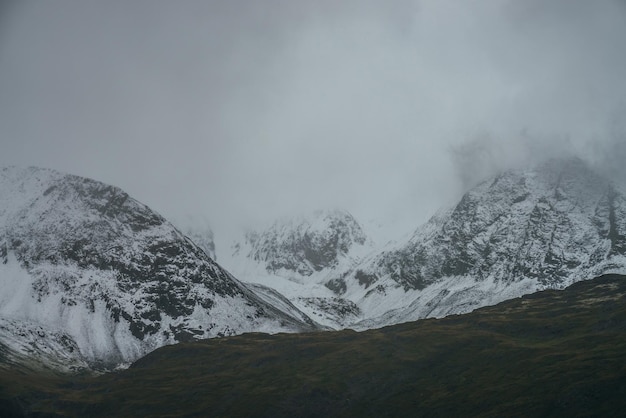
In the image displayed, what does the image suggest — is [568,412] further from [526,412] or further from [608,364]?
[608,364]

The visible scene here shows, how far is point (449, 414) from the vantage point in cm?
19475

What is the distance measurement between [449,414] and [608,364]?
46.6m

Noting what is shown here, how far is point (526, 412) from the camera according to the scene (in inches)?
7106

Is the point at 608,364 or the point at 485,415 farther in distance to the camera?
the point at 608,364

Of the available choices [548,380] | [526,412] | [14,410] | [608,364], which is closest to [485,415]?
[526,412]

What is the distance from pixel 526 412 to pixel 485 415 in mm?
10368

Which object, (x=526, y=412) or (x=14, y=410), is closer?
(x=526, y=412)

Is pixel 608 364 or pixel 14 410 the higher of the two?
pixel 14 410

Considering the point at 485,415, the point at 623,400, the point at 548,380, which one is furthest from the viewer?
the point at 548,380

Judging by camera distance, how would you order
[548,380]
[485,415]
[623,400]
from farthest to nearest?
[548,380] < [485,415] < [623,400]

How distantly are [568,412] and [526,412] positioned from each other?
406 inches

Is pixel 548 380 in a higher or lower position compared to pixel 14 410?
lower

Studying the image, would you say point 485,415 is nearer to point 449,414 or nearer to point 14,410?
point 449,414

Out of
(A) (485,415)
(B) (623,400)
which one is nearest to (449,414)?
(A) (485,415)
